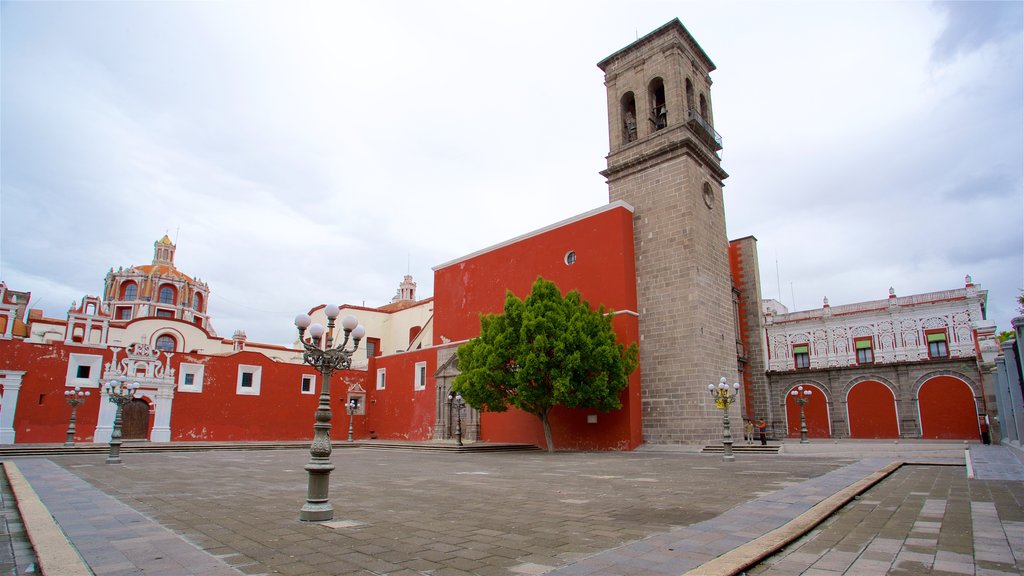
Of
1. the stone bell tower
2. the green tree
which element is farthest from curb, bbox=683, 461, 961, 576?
the stone bell tower

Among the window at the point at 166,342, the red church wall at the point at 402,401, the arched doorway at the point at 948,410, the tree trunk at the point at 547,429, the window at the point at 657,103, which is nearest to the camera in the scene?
the tree trunk at the point at 547,429

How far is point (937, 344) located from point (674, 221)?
15377 millimetres

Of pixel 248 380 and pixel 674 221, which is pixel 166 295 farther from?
pixel 674 221

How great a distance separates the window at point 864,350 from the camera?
2720 centimetres

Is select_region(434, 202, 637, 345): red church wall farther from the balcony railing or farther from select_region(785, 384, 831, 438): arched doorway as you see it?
select_region(785, 384, 831, 438): arched doorway

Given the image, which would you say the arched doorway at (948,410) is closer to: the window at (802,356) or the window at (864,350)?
the window at (864,350)

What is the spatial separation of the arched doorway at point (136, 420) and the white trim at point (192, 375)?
1.55 m

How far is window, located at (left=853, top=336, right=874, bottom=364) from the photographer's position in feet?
89.2

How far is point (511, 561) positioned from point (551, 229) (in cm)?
1869

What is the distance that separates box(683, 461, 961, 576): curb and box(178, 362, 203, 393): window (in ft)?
86.7

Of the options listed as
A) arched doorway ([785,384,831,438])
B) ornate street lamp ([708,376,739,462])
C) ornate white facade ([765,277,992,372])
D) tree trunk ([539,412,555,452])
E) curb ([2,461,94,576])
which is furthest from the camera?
arched doorway ([785,384,831,438])

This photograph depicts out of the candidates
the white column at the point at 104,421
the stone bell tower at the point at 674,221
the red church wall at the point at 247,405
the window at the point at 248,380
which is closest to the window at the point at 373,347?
the red church wall at the point at 247,405

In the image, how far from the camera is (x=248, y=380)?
2755 centimetres

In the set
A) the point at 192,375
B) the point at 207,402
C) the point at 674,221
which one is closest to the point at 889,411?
the point at 674,221
